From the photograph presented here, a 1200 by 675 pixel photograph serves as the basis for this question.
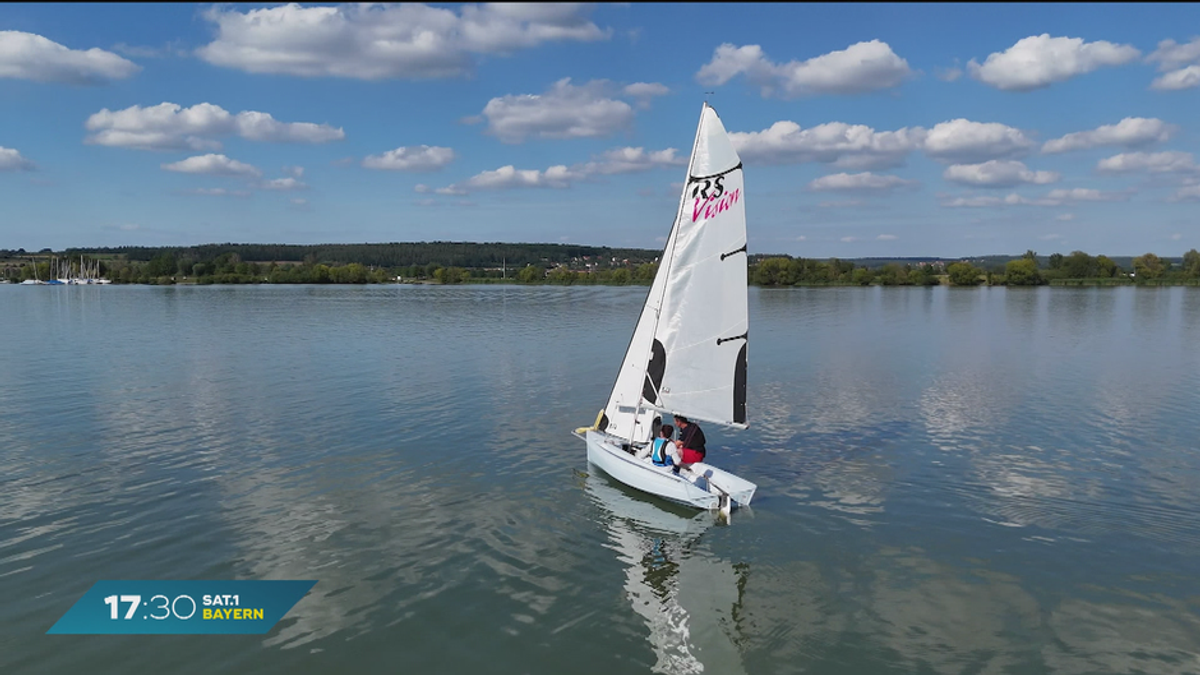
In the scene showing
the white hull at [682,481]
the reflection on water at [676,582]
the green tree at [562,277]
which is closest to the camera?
the reflection on water at [676,582]

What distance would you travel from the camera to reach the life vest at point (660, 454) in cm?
1631

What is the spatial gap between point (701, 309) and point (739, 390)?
6.77 ft

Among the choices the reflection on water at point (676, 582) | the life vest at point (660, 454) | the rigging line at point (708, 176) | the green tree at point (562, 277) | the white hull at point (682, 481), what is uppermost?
the green tree at point (562, 277)

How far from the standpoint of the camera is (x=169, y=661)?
32.3ft

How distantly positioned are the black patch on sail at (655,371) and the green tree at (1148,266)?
6609 inches

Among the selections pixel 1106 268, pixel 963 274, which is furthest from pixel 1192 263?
pixel 963 274

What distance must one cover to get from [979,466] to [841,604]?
9603 millimetres

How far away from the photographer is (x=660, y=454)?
16312 millimetres

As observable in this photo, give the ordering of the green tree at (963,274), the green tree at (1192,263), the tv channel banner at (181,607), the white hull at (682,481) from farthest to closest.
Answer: the green tree at (963,274) < the green tree at (1192,263) < the white hull at (682,481) < the tv channel banner at (181,607)

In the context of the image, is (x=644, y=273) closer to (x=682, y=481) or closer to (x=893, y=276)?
(x=893, y=276)

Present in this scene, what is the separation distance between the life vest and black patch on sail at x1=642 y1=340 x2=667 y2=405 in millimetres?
1329

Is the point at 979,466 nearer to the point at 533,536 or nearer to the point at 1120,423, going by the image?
the point at 1120,423

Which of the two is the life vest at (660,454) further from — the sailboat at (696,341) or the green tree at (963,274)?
the green tree at (963,274)

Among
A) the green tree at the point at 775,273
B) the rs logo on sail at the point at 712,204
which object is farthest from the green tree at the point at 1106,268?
the rs logo on sail at the point at 712,204
